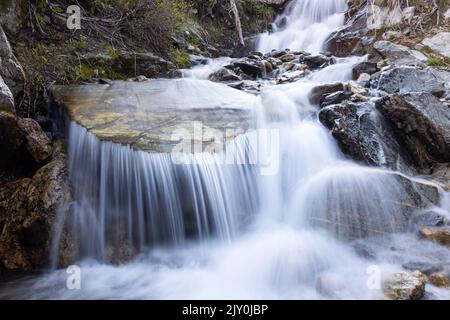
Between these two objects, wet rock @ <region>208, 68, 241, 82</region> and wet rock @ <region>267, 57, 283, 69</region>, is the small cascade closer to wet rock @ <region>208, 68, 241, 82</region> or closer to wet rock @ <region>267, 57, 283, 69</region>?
wet rock @ <region>208, 68, 241, 82</region>

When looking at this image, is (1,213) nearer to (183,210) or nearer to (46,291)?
(46,291)

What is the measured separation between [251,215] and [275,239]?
1.49 ft


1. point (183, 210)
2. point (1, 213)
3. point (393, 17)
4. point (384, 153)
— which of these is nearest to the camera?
point (1, 213)

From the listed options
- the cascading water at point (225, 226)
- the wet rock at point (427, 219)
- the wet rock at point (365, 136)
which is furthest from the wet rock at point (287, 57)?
the wet rock at point (427, 219)

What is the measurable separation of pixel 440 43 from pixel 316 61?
2675 millimetres

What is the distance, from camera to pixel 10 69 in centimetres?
422

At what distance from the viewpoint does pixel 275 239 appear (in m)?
3.64

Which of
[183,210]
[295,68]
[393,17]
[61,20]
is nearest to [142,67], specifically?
[61,20]

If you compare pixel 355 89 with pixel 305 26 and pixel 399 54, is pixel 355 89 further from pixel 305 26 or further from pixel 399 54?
pixel 305 26

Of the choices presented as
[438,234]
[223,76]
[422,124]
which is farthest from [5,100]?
[422,124]

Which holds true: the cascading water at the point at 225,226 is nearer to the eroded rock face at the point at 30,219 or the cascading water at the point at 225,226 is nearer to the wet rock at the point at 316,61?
the eroded rock face at the point at 30,219

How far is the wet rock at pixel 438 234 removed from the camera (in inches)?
131

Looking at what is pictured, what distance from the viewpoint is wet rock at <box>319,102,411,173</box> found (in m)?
4.33

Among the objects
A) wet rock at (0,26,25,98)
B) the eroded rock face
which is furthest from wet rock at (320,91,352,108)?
wet rock at (0,26,25,98)
